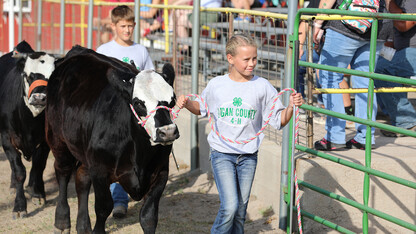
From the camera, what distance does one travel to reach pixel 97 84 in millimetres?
5648

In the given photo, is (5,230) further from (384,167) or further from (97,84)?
(384,167)

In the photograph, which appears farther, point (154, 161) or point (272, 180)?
point (272, 180)

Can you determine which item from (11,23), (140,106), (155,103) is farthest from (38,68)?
(11,23)

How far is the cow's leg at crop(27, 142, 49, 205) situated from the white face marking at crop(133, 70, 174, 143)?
2.77 meters

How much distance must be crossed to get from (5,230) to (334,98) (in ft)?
11.0

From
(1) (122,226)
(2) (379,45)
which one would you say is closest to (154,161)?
(1) (122,226)

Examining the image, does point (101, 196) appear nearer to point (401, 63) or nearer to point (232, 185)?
point (232, 185)

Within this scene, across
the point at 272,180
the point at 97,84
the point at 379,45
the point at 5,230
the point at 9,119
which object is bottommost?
the point at 5,230

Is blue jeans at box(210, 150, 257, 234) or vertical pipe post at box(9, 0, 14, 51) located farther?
vertical pipe post at box(9, 0, 14, 51)

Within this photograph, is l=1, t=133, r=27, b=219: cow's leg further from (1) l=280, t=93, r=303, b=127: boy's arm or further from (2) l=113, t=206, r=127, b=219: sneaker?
(1) l=280, t=93, r=303, b=127: boy's arm

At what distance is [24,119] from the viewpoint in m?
6.92

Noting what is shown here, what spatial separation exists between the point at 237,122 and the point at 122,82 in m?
0.97

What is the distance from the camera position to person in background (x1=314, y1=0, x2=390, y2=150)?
6.00m

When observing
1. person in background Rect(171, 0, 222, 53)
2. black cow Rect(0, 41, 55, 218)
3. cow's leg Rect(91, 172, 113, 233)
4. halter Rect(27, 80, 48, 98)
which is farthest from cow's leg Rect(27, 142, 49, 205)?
person in background Rect(171, 0, 222, 53)
